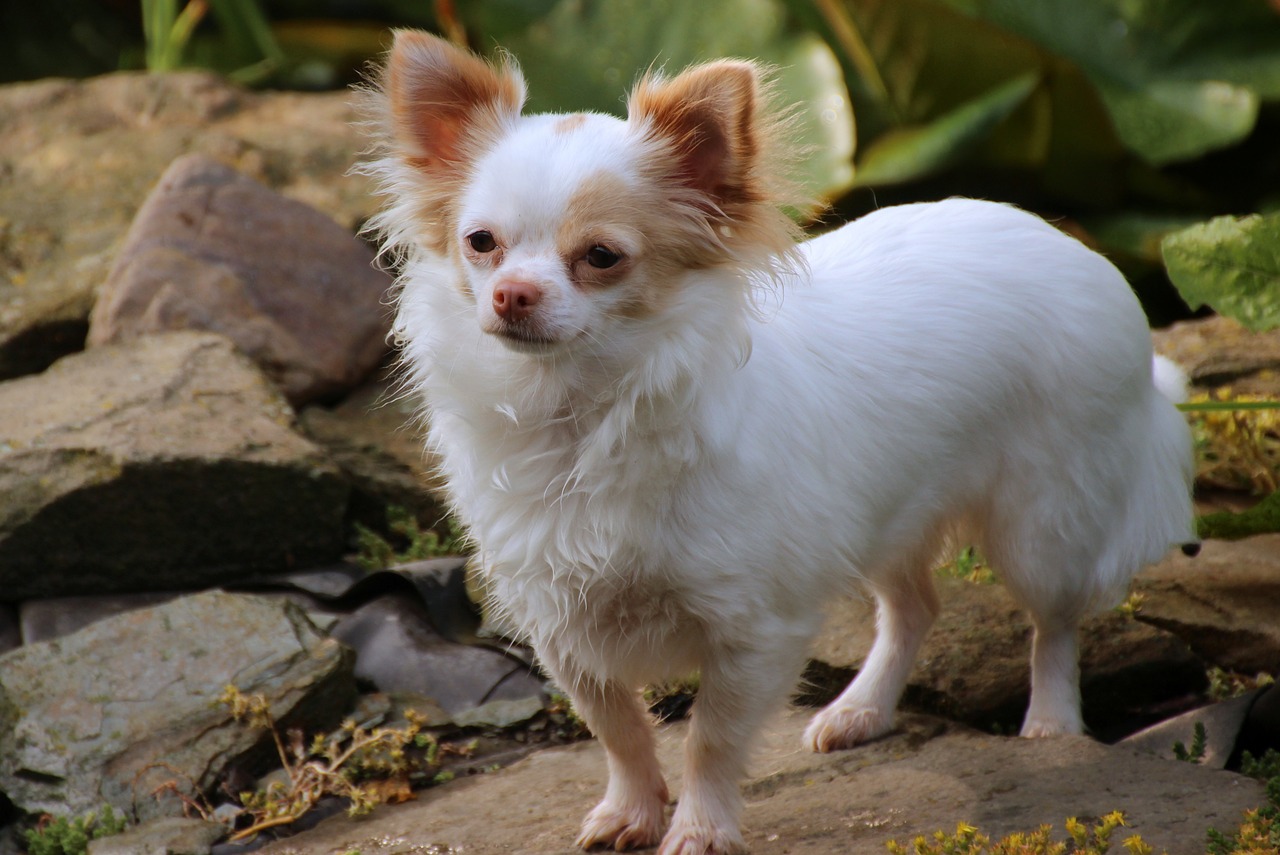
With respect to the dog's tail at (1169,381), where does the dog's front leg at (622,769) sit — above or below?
below

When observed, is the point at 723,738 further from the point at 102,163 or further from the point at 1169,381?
the point at 102,163

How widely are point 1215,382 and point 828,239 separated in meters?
2.04

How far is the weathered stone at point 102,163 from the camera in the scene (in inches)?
202

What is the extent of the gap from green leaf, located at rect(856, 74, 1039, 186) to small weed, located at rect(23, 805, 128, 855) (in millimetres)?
3831

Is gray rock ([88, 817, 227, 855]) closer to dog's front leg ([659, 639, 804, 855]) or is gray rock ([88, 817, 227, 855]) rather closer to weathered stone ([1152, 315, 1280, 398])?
dog's front leg ([659, 639, 804, 855])

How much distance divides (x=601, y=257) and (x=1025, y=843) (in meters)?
1.42

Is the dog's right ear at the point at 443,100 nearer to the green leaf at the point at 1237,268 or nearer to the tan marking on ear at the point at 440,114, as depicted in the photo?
the tan marking on ear at the point at 440,114

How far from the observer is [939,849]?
2.53 meters

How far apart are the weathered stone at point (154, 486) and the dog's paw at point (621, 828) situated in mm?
1675

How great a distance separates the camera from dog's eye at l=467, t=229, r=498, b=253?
2545mm

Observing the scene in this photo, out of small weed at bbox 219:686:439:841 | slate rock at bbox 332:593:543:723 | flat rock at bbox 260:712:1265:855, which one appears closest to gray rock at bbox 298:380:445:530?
slate rock at bbox 332:593:543:723

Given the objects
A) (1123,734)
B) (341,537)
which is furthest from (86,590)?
(1123,734)

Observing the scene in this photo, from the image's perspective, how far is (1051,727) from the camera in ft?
10.9

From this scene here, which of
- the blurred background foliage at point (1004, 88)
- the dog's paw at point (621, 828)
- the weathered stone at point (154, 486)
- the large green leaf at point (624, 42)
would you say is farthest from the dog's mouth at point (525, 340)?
the large green leaf at point (624, 42)
